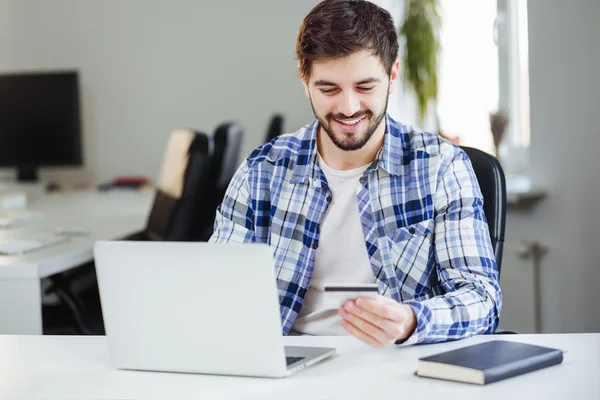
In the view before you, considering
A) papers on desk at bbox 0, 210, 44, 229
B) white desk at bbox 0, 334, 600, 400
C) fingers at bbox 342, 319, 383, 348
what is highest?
papers on desk at bbox 0, 210, 44, 229

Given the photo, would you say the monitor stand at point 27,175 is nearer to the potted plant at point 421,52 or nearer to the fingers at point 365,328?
the potted plant at point 421,52

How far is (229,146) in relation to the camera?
313cm

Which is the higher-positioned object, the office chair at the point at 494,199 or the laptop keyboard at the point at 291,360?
the office chair at the point at 494,199

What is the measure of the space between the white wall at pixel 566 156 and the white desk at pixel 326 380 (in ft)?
5.72

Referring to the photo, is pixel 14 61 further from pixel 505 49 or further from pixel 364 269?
pixel 364 269

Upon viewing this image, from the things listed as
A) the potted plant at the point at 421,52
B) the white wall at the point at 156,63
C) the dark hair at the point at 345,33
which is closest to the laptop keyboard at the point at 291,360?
the dark hair at the point at 345,33

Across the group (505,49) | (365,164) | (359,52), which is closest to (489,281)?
(365,164)

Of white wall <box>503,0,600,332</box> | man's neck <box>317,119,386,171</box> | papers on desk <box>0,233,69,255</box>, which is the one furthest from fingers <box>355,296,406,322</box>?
white wall <box>503,0,600,332</box>

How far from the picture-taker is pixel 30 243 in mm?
2459

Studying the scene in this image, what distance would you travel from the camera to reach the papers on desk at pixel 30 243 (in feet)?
7.68

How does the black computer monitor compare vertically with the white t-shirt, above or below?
above

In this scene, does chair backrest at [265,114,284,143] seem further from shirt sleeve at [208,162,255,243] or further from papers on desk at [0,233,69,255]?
shirt sleeve at [208,162,255,243]

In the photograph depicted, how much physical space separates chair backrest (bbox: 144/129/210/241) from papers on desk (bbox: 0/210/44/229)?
0.56 m

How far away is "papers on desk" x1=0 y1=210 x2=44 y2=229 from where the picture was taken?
303cm
